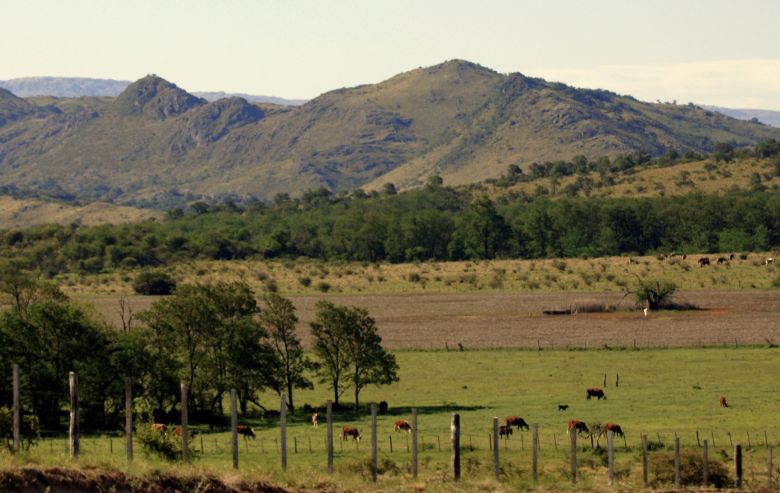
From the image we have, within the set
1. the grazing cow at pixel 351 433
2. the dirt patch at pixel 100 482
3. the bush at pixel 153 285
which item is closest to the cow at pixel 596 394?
the grazing cow at pixel 351 433

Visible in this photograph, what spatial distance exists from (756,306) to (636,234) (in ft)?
199

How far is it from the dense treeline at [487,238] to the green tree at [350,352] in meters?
94.9

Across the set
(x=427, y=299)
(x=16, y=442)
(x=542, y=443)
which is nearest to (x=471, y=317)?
(x=427, y=299)

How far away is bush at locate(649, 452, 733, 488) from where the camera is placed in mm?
Result: 36406

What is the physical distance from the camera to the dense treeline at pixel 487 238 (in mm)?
157125

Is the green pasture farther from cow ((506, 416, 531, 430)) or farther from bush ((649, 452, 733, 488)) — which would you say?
bush ((649, 452, 733, 488))

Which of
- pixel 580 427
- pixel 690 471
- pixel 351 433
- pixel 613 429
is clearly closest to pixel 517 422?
pixel 580 427

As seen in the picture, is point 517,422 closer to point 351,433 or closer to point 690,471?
point 351,433

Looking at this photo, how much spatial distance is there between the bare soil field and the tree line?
19.9 metres

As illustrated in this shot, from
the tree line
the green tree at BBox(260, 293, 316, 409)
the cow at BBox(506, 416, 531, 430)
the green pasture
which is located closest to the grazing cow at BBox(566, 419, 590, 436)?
the green pasture

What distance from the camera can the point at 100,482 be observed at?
23.8 m

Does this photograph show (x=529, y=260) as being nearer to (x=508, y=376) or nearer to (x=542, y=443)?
(x=508, y=376)

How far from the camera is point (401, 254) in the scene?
162250 millimetres

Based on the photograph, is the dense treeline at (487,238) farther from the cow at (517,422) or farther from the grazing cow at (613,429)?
the grazing cow at (613,429)
